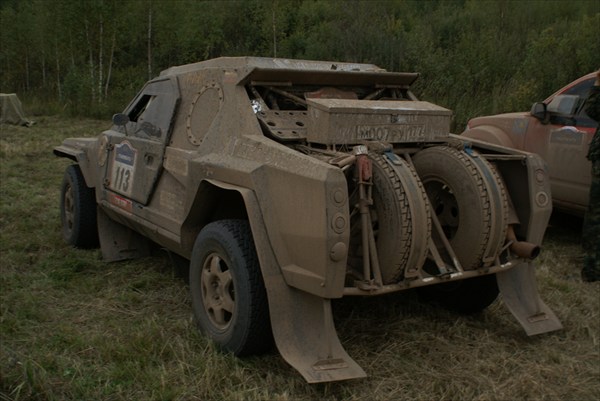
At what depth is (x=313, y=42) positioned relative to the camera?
65.5 feet

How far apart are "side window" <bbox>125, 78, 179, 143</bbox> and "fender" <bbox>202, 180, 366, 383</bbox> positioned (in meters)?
1.45

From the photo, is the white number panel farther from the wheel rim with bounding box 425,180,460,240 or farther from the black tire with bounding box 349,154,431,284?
the wheel rim with bounding box 425,180,460,240

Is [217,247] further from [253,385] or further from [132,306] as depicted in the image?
[132,306]

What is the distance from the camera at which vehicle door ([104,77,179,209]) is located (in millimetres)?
4684

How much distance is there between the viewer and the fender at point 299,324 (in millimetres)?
3266

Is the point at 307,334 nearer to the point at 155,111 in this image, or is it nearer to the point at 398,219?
the point at 398,219

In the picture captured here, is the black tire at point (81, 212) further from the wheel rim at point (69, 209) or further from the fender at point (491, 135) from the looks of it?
the fender at point (491, 135)

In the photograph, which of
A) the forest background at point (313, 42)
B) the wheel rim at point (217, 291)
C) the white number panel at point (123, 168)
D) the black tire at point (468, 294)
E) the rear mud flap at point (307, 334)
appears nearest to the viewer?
the rear mud flap at point (307, 334)

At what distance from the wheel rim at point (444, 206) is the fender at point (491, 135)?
125 inches

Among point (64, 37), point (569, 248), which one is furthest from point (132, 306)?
point (64, 37)

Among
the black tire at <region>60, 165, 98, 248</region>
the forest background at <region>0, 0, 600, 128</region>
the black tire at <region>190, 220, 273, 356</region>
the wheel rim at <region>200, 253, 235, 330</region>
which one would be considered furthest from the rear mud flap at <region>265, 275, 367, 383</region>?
the forest background at <region>0, 0, 600, 128</region>

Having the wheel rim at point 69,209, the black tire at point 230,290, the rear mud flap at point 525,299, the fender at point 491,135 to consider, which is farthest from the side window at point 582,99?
the wheel rim at point 69,209

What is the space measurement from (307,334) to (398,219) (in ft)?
2.53

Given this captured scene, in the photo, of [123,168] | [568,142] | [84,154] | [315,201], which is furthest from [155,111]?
[568,142]
